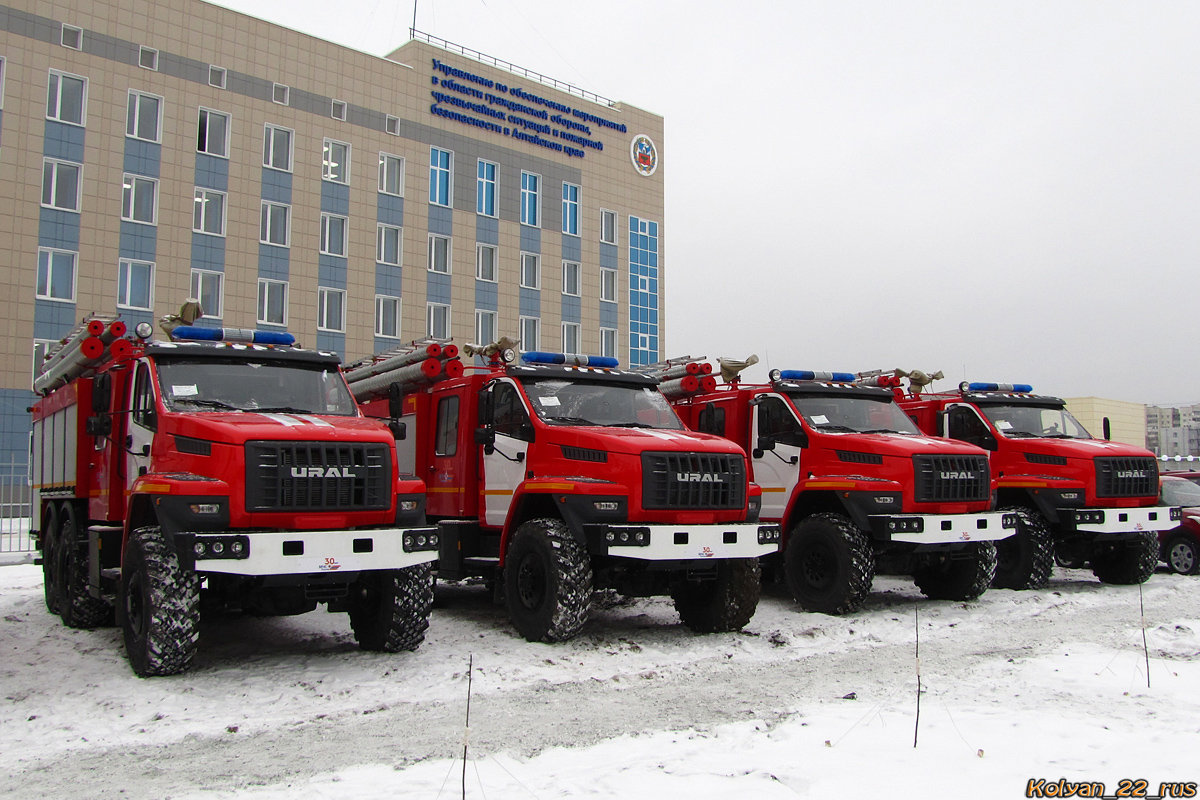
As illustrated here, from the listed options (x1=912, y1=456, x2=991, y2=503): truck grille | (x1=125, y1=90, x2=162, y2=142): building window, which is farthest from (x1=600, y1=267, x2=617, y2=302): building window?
(x1=912, y1=456, x2=991, y2=503): truck grille

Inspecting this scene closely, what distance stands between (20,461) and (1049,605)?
2731 cm

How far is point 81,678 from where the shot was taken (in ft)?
25.6

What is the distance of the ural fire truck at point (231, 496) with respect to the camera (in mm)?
7543

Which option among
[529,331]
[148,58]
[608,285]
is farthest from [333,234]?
Result: [608,285]

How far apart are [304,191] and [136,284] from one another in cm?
626

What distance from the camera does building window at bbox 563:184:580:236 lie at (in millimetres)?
39844

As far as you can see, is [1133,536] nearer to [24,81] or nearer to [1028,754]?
[1028,754]

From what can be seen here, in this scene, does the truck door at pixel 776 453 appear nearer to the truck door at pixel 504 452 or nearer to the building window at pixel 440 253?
the truck door at pixel 504 452

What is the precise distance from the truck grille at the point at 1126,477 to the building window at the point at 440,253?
26231 mm

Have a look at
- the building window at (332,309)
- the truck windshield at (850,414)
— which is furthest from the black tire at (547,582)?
the building window at (332,309)

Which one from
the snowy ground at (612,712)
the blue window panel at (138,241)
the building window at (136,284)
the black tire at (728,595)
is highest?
the blue window panel at (138,241)

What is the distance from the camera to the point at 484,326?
1476 inches

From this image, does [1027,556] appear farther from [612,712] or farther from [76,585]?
[76,585]

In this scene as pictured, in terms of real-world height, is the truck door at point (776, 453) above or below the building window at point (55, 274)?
below
